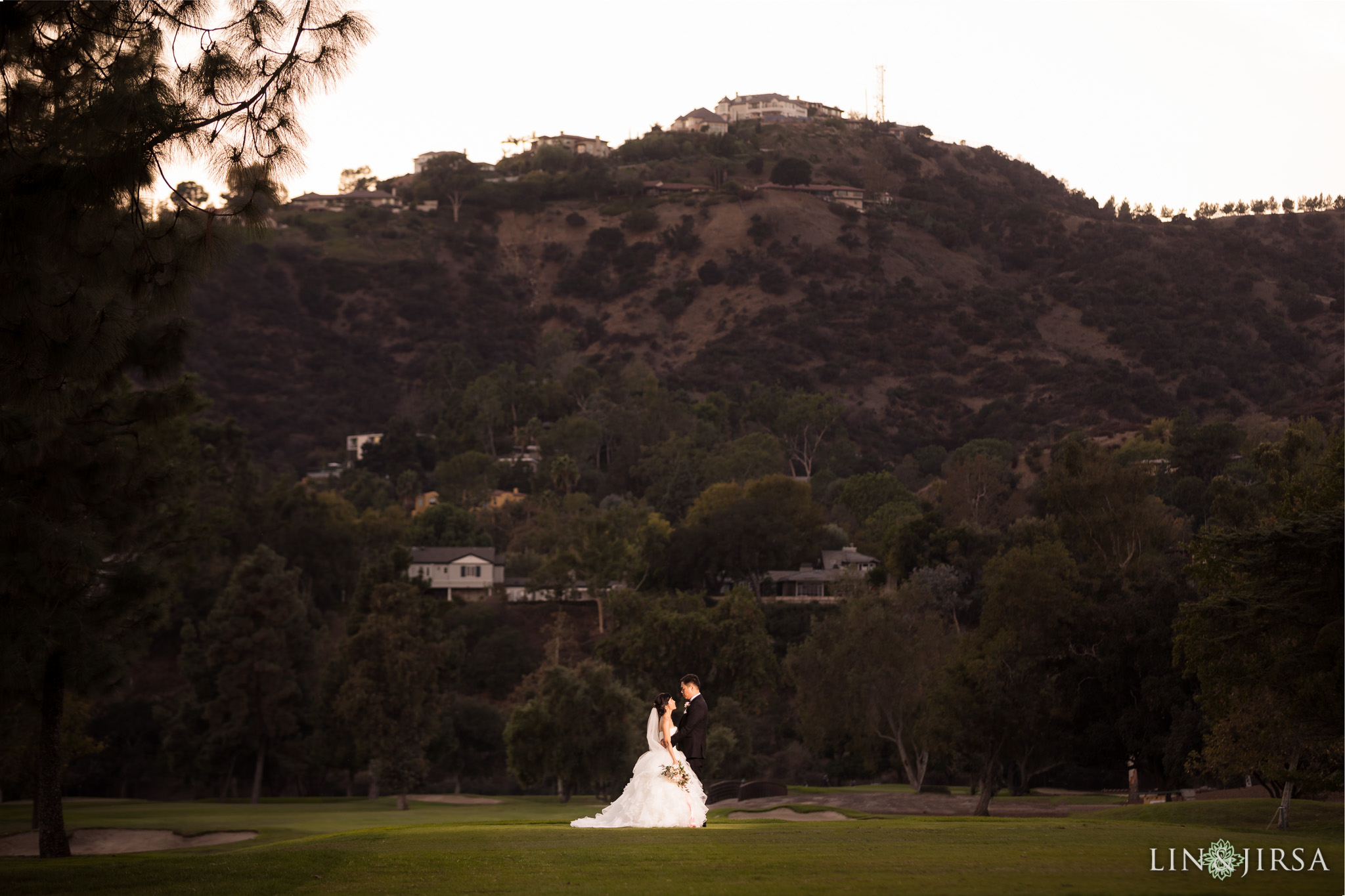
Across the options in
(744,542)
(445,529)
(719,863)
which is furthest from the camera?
(445,529)

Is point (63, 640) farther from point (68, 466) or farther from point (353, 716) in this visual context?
point (353, 716)

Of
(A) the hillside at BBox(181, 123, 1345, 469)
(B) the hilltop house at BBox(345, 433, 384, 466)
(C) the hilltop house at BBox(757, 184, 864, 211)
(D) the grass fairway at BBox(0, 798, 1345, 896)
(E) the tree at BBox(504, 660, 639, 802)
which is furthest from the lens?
(C) the hilltop house at BBox(757, 184, 864, 211)

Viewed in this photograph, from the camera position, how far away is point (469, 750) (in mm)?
62312

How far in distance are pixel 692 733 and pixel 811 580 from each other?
67229 mm

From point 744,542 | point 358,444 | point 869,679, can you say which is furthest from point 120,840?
point 358,444

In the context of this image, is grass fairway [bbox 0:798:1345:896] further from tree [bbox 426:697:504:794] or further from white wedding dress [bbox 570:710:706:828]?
tree [bbox 426:697:504:794]

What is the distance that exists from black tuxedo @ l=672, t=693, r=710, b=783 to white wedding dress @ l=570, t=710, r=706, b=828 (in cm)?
28

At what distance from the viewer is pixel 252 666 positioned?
5509 centimetres

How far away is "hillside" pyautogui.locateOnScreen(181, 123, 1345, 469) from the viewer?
5851 inches

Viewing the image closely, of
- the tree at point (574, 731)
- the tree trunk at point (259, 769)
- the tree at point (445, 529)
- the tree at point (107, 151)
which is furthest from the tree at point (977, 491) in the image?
the tree at point (107, 151)

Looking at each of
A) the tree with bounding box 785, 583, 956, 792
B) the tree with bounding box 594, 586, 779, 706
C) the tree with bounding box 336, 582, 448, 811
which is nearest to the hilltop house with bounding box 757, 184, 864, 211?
the tree with bounding box 594, 586, 779, 706

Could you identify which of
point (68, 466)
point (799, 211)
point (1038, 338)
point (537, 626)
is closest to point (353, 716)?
point (68, 466)

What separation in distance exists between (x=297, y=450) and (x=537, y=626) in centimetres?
7344

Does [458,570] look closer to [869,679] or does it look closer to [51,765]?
[869,679]
